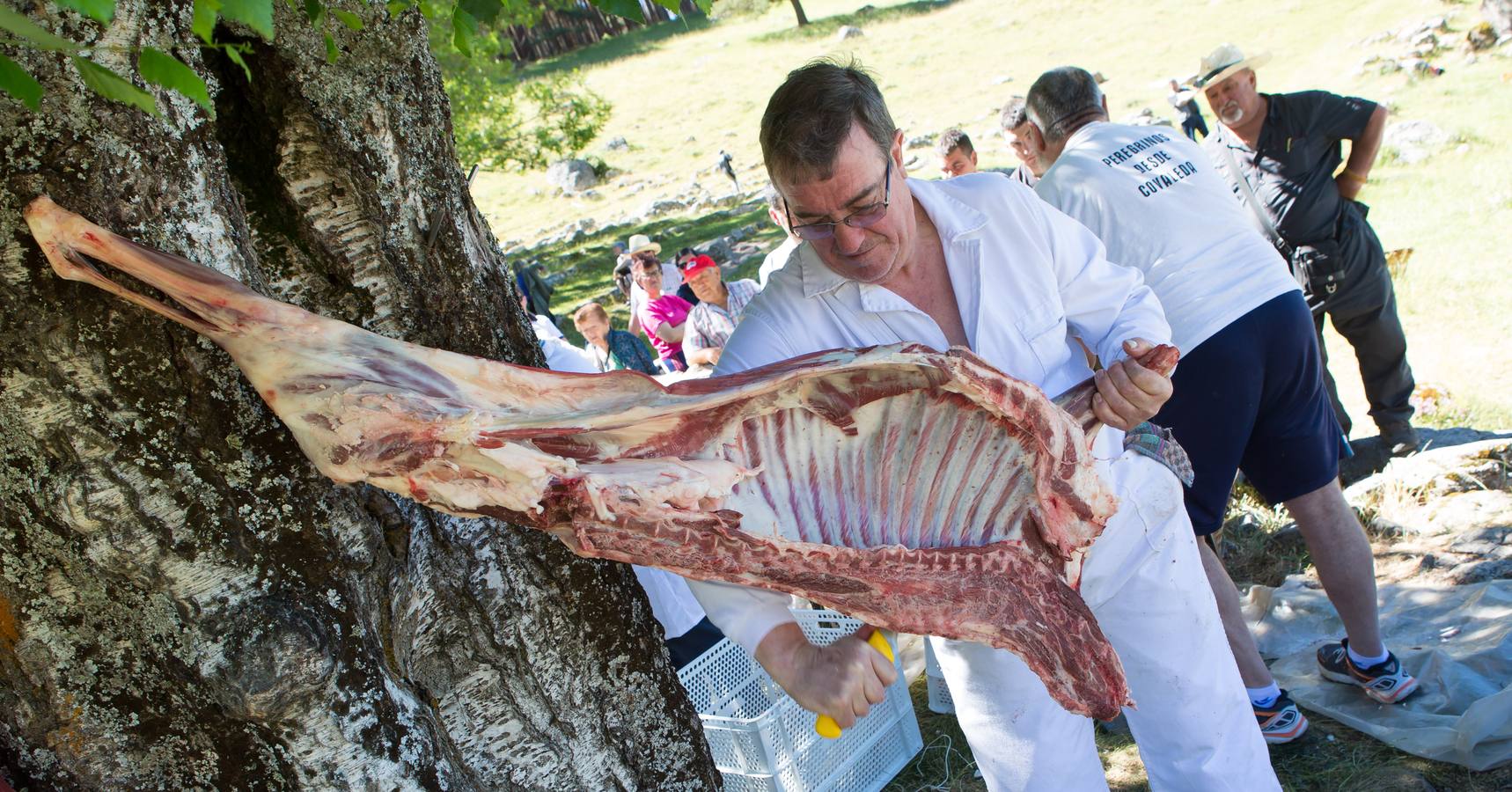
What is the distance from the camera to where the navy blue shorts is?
3148 mm

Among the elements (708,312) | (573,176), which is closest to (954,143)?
(708,312)

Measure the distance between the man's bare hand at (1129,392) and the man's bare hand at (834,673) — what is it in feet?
2.29

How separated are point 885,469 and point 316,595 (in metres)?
0.99

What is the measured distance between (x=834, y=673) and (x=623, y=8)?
1136 mm

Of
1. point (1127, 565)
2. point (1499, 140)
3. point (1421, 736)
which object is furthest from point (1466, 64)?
point (1127, 565)

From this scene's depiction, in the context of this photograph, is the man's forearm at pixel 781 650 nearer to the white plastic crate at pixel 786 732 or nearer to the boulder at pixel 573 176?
the white plastic crate at pixel 786 732

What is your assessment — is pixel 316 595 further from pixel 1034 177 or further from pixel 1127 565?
pixel 1034 177

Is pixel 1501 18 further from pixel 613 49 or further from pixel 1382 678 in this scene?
pixel 613 49

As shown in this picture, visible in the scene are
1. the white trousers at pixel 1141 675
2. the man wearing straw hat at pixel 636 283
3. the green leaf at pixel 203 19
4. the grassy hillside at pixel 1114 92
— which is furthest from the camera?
the man wearing straw hat at pixel 636 283

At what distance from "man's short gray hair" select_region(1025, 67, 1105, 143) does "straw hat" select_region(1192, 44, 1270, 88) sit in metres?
1.37

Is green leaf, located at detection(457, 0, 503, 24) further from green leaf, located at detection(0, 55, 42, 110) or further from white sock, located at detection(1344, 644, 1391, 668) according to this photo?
white sock, located at detection(1344, 644, 1391, 668)

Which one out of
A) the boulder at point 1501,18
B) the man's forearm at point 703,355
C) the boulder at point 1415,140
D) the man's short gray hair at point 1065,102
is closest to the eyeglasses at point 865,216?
the man's short gray hair at point 1065,102

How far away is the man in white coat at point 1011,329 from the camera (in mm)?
2232

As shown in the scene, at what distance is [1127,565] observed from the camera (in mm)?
2391
